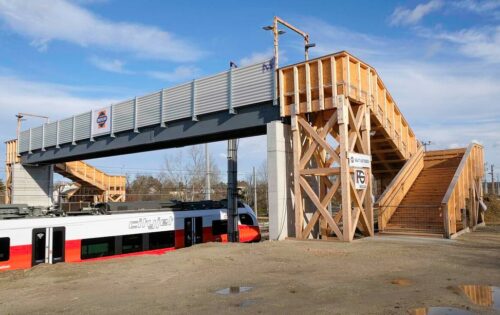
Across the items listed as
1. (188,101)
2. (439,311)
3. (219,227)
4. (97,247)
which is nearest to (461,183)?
(219,227)

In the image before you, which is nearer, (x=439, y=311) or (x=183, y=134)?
(x=439, y=311)

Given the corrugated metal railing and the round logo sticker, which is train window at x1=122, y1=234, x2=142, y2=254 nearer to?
the corrugated metal railing

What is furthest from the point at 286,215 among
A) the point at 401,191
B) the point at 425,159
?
the point at 425,159

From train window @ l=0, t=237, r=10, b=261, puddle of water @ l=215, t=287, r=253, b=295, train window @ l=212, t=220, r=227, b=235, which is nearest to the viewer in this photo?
puddle of water @ l=215, t=287, r=253, b=295

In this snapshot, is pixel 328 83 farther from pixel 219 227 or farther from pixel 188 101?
pixel 219 227

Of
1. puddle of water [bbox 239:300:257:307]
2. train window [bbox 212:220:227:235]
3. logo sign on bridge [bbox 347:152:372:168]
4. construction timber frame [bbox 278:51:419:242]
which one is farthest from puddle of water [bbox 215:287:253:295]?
train window [bbox 212:220:227:235]

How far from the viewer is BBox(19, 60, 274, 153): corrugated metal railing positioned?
58.6 ft

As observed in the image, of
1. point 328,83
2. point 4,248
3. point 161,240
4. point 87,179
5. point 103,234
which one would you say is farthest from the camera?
point 87,179

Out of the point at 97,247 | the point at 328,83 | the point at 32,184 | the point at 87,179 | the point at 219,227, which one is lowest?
the point at 97,247

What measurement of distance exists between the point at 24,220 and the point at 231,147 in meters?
10.5

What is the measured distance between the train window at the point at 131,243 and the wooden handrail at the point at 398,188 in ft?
→ 32.5

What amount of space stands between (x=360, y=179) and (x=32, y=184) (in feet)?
93.4

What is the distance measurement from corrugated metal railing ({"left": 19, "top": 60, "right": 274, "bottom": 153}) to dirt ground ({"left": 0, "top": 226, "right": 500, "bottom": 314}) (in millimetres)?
6654

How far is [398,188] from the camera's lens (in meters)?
18.4
